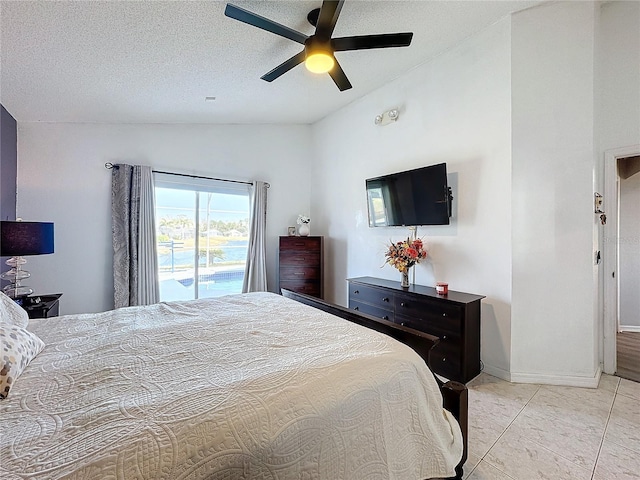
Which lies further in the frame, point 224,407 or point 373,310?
point 373,310

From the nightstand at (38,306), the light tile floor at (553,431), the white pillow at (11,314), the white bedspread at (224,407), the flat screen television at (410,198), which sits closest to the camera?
the white bedspread at (224,407)

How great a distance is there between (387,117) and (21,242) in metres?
3.87

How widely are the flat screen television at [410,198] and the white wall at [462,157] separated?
189 millimetres

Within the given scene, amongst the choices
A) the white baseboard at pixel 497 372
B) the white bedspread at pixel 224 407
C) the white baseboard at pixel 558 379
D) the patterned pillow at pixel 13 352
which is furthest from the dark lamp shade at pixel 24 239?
the white baseboard at pixel 558 379

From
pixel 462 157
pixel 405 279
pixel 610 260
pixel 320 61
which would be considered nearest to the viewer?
pixel 320 61

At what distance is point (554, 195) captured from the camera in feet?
8.46

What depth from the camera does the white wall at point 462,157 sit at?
272 cm

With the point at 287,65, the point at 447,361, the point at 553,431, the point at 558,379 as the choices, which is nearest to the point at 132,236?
the point at 287,65

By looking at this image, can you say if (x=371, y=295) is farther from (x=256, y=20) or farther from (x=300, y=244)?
(x=256, y=20)

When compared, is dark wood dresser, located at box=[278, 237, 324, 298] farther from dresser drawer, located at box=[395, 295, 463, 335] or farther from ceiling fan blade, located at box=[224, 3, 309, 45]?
ceiling fan blade, located at box=[224, 3, 309, 45]

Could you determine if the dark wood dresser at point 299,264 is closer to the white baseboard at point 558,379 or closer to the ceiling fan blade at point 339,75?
the ceiling fan blade at point 339,75

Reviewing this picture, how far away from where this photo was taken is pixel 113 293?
12.2 feet

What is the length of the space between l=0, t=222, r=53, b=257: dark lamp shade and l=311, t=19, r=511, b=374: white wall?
340 centimetres

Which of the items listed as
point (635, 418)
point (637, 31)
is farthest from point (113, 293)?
point (637, 31)
